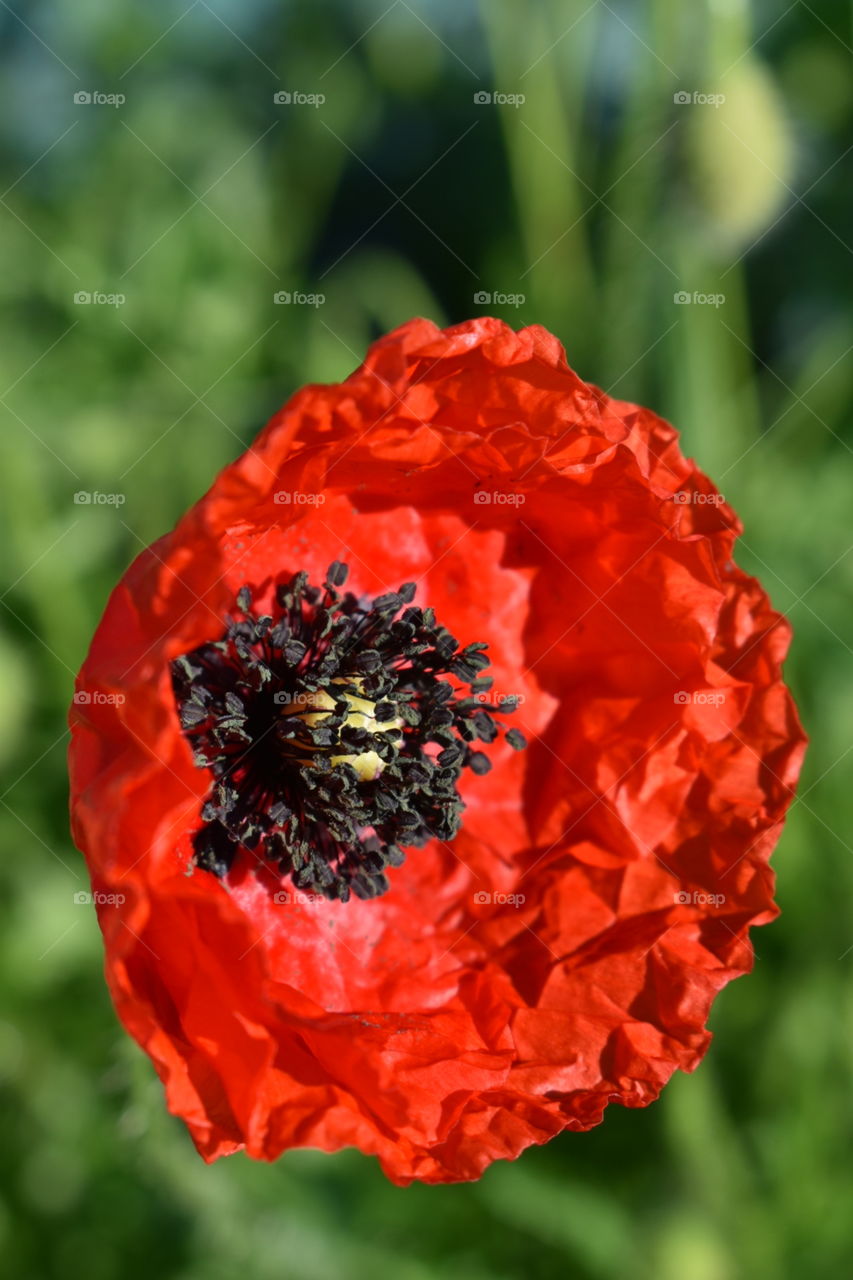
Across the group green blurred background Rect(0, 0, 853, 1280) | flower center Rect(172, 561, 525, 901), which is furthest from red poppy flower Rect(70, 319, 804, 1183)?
green blurred background Rect(0, 0, 853, 1280)

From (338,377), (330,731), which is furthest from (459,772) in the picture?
(338,377)

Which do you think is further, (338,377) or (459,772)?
(338,377)

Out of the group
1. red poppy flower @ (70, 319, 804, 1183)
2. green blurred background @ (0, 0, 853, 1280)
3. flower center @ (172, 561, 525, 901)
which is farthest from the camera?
green blurred background @ (0, 0, 853, 1280)

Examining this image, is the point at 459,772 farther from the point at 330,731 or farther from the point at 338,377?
the point at 338,377

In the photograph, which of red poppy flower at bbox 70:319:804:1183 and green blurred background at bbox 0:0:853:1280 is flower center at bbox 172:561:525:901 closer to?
red poppy flower at bbox 70:319:804:1183

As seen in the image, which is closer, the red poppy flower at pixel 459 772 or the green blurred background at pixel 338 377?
the red poppy flower at pixel 459 772

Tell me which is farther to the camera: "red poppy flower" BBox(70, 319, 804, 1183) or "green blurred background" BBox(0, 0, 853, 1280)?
"green blurred background" BBox(0, 0, 853, 1280)

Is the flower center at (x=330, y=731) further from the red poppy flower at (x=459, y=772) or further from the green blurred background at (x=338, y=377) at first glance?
the green blurred background at (x=338, y=377)

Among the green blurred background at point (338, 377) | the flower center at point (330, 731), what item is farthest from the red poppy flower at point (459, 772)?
the green blurred background at point (338, 377)
